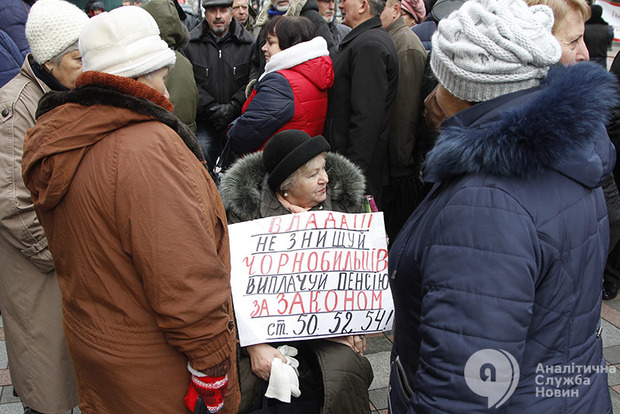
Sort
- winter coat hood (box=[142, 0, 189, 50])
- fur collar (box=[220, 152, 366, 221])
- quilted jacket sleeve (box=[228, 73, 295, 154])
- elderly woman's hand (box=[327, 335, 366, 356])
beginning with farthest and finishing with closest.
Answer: winter coat hood (box=[142, 0, 189, 50]) < quilted jacket sleeve (box=[228, 73, 295, 154]) < fur collar (box=[220, 152, 366, 221]) < elderly woman's hand (box=[327, 335, 366, 356])

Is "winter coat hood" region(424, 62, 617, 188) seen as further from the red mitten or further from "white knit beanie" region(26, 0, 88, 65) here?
"white knit beanie" region(26, 0, 88, 65)

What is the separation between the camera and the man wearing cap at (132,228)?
1.56m

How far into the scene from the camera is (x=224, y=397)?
1833mm

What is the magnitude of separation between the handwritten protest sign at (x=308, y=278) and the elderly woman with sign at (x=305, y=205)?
0.39 ft

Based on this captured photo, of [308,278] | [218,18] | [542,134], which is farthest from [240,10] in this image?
[542,134]

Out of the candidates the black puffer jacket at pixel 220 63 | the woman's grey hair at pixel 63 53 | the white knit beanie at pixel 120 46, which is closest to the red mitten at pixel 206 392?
the white knit beanie at pixel 120 46

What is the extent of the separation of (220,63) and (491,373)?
464 cm

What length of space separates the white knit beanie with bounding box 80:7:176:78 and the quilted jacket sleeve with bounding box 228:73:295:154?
2.05 metres

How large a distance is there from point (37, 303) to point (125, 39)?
1.48 meters

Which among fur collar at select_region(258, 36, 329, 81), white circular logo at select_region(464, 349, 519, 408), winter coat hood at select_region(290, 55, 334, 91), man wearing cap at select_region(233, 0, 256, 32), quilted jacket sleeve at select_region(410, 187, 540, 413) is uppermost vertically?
quilted jacket sleeve at select_region(410, 187, 540, 413)

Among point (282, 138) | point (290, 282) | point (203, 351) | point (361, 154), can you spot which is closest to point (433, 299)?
point (203, 351)

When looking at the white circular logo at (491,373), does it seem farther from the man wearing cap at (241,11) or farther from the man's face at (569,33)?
the man wearing cap at (241,11)

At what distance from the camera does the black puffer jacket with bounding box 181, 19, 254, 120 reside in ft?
17.0

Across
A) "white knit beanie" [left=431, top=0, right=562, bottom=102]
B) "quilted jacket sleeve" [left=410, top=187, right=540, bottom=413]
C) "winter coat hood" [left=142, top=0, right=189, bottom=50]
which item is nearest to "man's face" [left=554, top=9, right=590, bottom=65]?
"white knit beanie" [left=431, top=0, right=562, bottom=102]
